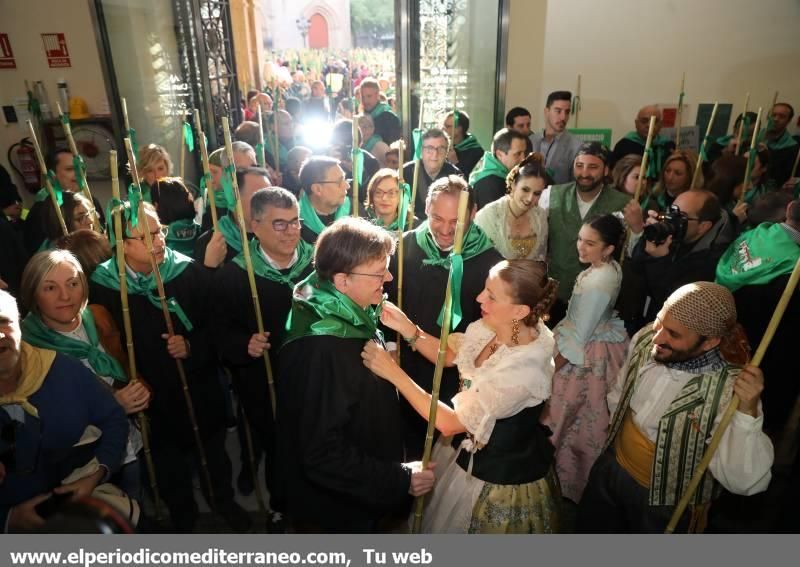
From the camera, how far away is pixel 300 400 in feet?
5.40

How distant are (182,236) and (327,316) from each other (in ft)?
7.32

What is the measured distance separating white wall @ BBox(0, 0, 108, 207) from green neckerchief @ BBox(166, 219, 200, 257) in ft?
12.3

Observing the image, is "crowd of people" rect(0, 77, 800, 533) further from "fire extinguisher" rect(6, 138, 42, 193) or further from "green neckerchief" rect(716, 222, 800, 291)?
"fire extinguisher" rect(6, 138, 42, 193)

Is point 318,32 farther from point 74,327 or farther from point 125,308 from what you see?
point 74,327

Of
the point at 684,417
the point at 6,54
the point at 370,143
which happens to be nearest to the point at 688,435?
the point at 684,417

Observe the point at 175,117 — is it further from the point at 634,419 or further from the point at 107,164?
the point at 634,419

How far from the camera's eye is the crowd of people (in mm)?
1704

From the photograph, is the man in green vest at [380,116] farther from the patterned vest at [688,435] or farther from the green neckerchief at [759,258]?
the patterned vest at [688,435]

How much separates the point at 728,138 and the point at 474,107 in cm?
299

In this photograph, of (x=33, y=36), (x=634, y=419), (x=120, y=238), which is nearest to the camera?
(x=634, y=419)

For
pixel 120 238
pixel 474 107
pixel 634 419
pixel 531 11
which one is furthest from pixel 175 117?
pixel 634 419

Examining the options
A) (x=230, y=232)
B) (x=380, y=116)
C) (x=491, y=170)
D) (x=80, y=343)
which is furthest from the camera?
(x=380, y=116)

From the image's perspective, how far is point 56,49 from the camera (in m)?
5.91

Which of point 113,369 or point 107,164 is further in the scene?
point 107,164
